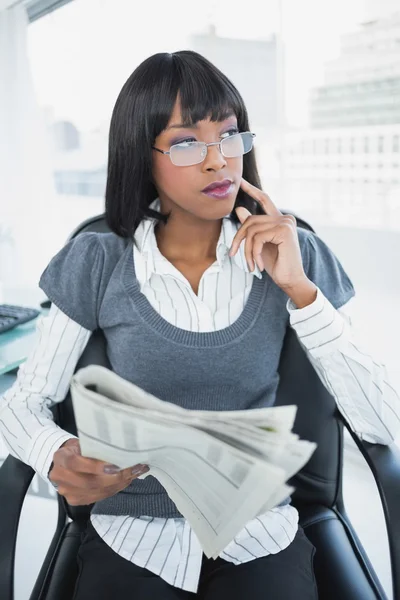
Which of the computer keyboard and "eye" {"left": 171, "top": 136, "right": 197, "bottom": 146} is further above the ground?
"eye" {"left": 171, "top": 136, "right": 197, "bottom": 146}

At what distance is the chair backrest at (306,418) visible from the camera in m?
1.22

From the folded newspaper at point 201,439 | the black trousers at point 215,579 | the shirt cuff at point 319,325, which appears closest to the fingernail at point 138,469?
the folded newspaper at point 201,439

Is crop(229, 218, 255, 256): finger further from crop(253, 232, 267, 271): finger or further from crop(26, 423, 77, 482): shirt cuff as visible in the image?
crop(26, 423, 77, 482): shirt cuff

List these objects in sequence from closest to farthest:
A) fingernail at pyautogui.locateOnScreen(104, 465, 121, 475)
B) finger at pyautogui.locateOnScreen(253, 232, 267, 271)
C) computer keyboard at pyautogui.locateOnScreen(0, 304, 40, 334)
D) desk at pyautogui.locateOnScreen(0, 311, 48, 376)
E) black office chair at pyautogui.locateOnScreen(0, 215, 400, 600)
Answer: fingernail at pyautogui.locateOnScreen(104, 465, 121, 475) → black office chair at pyautogui.locateOnScreen(0, 215, 400, 600) → finger at pyautogui.locateOnScreen(253, 232, 267, 271) → desk at pyautogui.locateOnScreen(0, 311, 48, 376) → computer keyboard at pyautogui.locateOnScreen(0, 304, 40, 334)

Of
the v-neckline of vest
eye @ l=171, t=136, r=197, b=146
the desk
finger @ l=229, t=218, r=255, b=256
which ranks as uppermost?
eye @ l=171, t=136, r=197, b=146

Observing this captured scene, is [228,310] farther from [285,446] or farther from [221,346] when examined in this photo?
[285,446]

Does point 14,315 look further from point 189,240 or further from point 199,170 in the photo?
point 199,170

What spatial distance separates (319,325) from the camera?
41.2 inches

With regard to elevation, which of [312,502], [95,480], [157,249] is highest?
[157,249]

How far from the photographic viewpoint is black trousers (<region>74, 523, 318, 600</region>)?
3.15 feet

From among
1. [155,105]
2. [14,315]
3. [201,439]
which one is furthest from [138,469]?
[14,315]

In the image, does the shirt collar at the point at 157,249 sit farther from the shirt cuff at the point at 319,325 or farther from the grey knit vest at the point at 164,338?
the shirt cuff at the point at 319,325

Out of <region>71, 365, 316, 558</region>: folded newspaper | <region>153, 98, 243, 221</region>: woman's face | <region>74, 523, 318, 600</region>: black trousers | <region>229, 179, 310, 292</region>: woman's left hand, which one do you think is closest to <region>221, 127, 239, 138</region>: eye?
<region>153, 98, 243, 221</region>: woman's face

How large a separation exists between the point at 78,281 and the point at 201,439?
0.59 m
